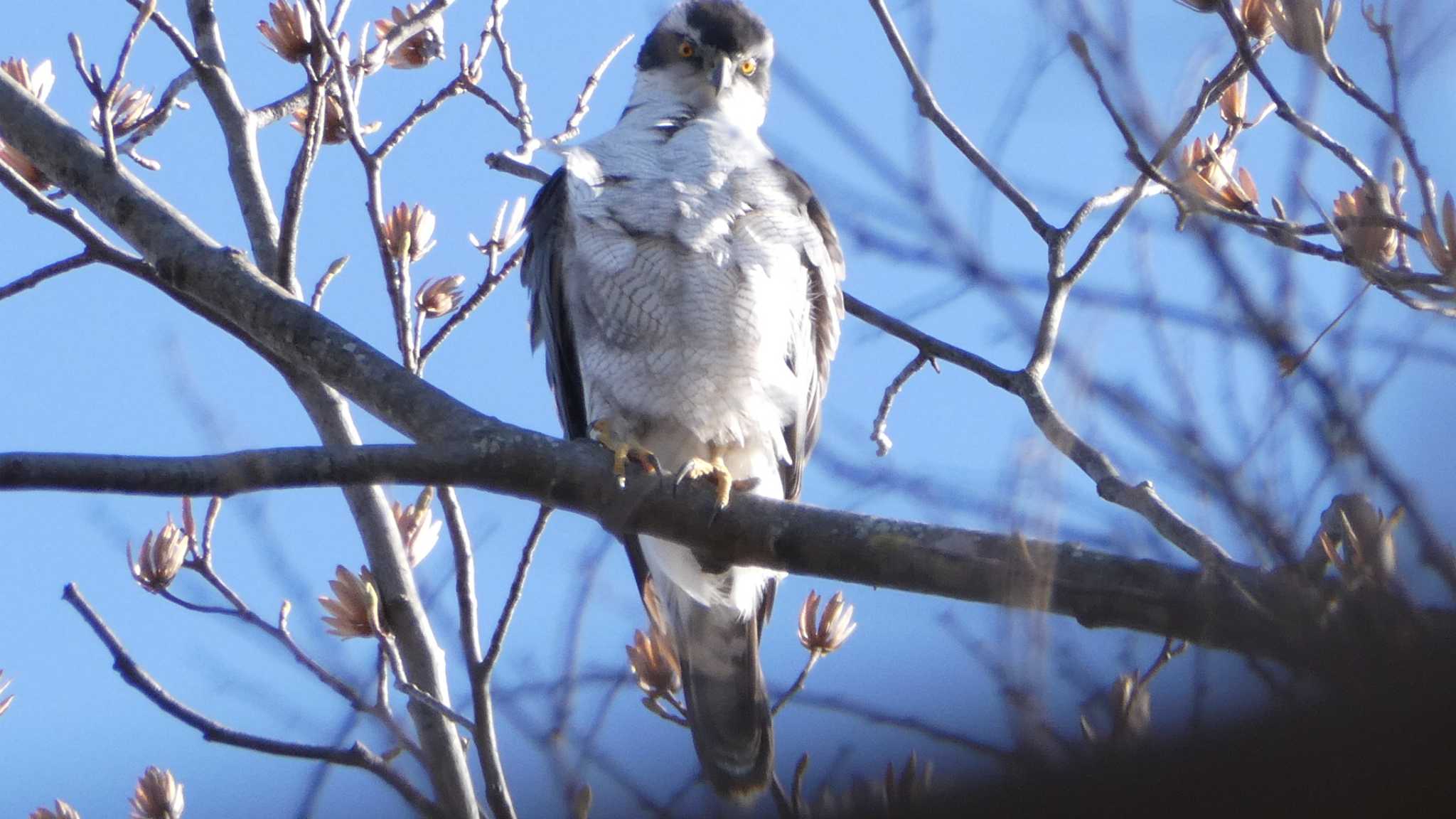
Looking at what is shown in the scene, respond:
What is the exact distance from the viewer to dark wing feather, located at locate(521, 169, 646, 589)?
13.8 feet

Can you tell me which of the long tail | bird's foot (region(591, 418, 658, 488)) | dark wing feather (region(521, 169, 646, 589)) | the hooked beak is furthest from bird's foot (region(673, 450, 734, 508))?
the hooked beak

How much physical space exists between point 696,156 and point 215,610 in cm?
192

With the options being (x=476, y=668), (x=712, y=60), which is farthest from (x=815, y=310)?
(x=476, y=668)

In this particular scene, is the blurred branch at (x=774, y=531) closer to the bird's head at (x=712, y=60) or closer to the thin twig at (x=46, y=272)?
the thin twig at (x=46, y=272)

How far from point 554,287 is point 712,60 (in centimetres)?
116

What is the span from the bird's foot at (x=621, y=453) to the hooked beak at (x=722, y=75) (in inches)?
56.7

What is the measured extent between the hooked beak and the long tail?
5.79 ft

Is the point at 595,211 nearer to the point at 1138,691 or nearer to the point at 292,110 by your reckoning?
the point at 292,110

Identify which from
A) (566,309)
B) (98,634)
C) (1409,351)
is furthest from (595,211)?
(1409,351)

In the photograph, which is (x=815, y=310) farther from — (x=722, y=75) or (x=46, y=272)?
(x=46, y=272)

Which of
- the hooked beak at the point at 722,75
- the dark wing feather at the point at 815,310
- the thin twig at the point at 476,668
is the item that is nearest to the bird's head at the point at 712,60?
the hooked beak at the point at 722,75

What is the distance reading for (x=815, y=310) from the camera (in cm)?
424

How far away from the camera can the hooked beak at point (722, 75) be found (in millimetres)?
4773

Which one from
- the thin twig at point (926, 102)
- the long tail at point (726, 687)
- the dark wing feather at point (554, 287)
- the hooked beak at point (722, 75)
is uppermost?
the hooked beak at point (722, 75)
